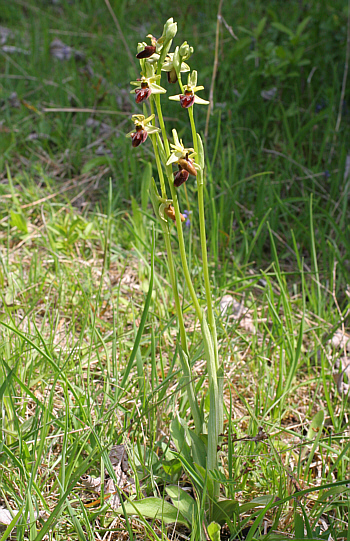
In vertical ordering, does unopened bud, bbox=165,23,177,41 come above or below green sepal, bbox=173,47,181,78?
above

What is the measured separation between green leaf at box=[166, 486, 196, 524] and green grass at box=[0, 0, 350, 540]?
0.21 feet

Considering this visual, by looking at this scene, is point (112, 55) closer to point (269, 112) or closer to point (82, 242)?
point (269, 112)

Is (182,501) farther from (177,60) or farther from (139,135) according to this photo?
(177,60)

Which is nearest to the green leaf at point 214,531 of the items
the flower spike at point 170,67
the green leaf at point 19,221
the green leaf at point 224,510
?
the green leaf at point 224,510

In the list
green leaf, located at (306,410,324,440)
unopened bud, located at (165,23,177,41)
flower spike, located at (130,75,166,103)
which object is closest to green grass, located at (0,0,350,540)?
green leaf, located at (306,410,324,440)

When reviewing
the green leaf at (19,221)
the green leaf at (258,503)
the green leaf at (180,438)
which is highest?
the green leaf at (19,221)

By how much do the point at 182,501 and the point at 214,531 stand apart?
120 millimetres

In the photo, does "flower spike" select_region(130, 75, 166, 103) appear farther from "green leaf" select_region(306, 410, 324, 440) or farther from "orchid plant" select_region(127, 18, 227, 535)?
"green leaf" select_region(306, 410, 324, 440)

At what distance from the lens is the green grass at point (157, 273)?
127 cm

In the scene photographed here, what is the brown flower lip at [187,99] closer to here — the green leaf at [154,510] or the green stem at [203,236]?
the green stem at [203,236]

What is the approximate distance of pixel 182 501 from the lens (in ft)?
4.02

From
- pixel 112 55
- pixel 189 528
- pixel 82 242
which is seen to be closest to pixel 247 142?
pixel 82 242

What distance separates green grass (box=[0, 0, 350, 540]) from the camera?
127cm

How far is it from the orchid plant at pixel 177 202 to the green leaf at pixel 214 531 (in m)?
0.06
